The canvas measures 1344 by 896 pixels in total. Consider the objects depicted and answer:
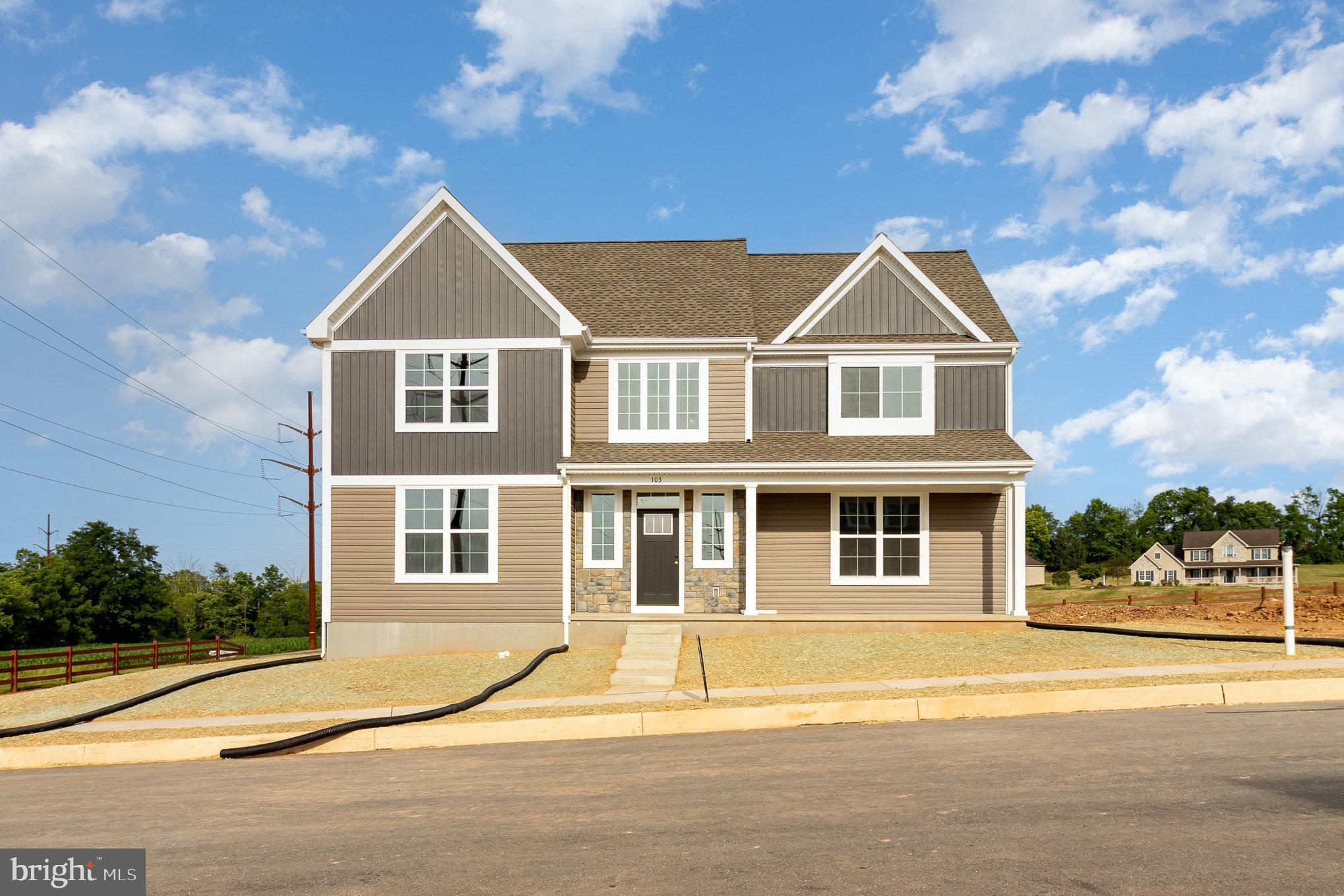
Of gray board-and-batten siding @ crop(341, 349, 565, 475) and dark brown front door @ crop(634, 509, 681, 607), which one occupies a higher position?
gray board-and-batten siding @ crop(341, 349, 565, 475)

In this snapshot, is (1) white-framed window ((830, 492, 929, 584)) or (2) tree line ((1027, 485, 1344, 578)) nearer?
(1) white-framed window ((830, 492, 929, 584))

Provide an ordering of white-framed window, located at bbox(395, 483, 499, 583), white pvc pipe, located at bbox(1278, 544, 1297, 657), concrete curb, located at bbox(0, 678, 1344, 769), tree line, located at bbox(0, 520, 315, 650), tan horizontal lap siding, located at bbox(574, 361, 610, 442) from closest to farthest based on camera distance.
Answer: concrete curb, located at bbox(0, 678, 1344, 769), white pvc pipe, located at bbox(1278, 544, 1297, 657), white-framed window, located at bbox(395, 483, 499, 583), tan horizontal lap siding, located at bbox(574, 361, 610, 442), tree line, located at bbox(0, 520, 315, 650)

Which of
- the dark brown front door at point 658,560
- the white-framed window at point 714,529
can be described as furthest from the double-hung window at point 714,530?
the dark brown front door at point 658,560

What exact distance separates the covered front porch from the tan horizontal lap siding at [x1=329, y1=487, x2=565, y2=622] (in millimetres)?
734

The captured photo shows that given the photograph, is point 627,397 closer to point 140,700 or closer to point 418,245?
point 418,245

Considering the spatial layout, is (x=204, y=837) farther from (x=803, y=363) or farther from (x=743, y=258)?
(x=743, y=258)

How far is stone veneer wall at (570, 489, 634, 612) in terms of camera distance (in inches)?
810

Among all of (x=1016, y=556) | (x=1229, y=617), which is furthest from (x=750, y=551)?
(x=1229, y=617)

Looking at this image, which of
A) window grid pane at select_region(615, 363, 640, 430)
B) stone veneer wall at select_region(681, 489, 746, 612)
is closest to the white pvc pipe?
stone veneer wall at select_region(681, 489, 746, 612)

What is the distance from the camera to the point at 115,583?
63.3 metres

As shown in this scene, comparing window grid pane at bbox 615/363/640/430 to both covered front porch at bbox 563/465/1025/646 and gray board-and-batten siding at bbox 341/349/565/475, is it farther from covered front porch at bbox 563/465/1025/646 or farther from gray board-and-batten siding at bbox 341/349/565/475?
gray board-and-batten siding at bbox 341/349/565/475

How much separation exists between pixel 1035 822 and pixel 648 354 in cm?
1544

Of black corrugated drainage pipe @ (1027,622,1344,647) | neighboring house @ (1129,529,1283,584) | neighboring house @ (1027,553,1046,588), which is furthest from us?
neighboring house @ (1129,529,1283,584)

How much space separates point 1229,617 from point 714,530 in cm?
1276
